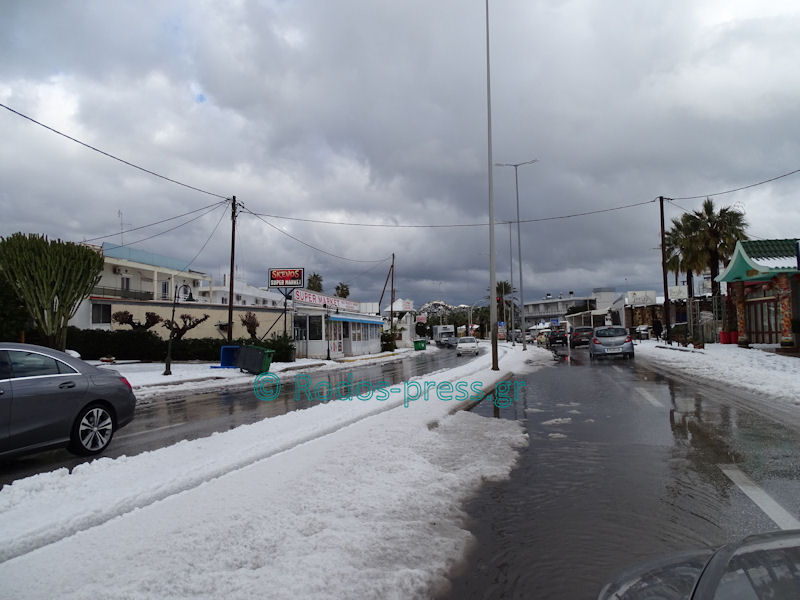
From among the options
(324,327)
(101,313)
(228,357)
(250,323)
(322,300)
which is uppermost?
(322,300)

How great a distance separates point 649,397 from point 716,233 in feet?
91.1

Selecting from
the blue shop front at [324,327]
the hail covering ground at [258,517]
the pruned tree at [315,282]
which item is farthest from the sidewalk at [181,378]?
the pruned tree at [315,282]

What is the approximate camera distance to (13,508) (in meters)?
4.61

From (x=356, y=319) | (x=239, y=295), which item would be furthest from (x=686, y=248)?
(x=239, y=295)

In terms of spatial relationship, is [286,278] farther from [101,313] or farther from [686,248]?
[686,248]

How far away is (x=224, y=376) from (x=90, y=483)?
56.3ft

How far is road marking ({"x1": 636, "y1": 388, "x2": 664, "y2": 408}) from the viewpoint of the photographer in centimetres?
1083

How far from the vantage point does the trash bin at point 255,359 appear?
22.9 meters

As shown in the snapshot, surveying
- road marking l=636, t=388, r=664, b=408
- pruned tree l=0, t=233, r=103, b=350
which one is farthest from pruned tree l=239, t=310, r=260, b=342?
road marking l=636, t=388, r=664, b=408

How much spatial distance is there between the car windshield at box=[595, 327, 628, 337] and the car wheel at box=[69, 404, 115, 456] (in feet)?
77.1

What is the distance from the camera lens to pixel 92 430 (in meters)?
7.31

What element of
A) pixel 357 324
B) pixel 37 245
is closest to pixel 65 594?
pixel 37 245

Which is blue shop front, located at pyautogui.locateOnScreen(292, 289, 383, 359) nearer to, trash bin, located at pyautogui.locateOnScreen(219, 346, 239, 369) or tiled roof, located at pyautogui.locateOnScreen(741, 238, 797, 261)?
trash bin, located at pyautogui.locateOnScreen(219, 346, 239, 369)

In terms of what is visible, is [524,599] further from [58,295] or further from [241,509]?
[58,295]
